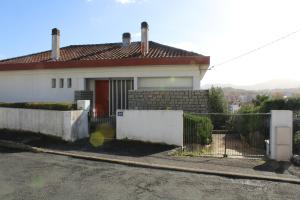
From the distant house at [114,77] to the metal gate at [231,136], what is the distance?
191 cm

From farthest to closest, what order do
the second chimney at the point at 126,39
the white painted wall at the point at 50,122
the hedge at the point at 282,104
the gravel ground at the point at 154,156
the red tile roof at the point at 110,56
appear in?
the second chimney at the point at 126,39 < the red tile roof at the point at 110,56 < the hedge at the point at 282,104 < the white painted wall at the point at 50,122 < the gravel ground at the point at 154,156

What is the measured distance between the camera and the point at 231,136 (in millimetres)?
15977

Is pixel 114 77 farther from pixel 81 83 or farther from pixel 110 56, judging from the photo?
pixel 81 83

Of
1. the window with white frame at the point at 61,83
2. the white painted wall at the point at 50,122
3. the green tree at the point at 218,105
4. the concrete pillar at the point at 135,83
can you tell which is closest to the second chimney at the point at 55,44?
the window with white frame at the point at 61,83

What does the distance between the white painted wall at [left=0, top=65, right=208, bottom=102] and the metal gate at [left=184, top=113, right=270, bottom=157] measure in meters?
2.86

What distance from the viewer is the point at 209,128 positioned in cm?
1262

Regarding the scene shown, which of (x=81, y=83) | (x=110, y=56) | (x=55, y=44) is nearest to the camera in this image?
(x=81, y=83)

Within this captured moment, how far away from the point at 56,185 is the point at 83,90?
10.2 m

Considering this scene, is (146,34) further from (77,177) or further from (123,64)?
(77,177)

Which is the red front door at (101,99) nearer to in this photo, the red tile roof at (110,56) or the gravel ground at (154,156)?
the red tile roof at (110,56)

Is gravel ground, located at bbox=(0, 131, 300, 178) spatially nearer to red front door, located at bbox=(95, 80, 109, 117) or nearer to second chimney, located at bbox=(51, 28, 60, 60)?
red front door, located at bbox=(95, 80, 109, 117)

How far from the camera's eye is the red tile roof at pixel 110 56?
14.9 meters

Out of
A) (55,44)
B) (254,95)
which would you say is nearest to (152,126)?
(55,44)

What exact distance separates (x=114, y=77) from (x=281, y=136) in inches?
354
